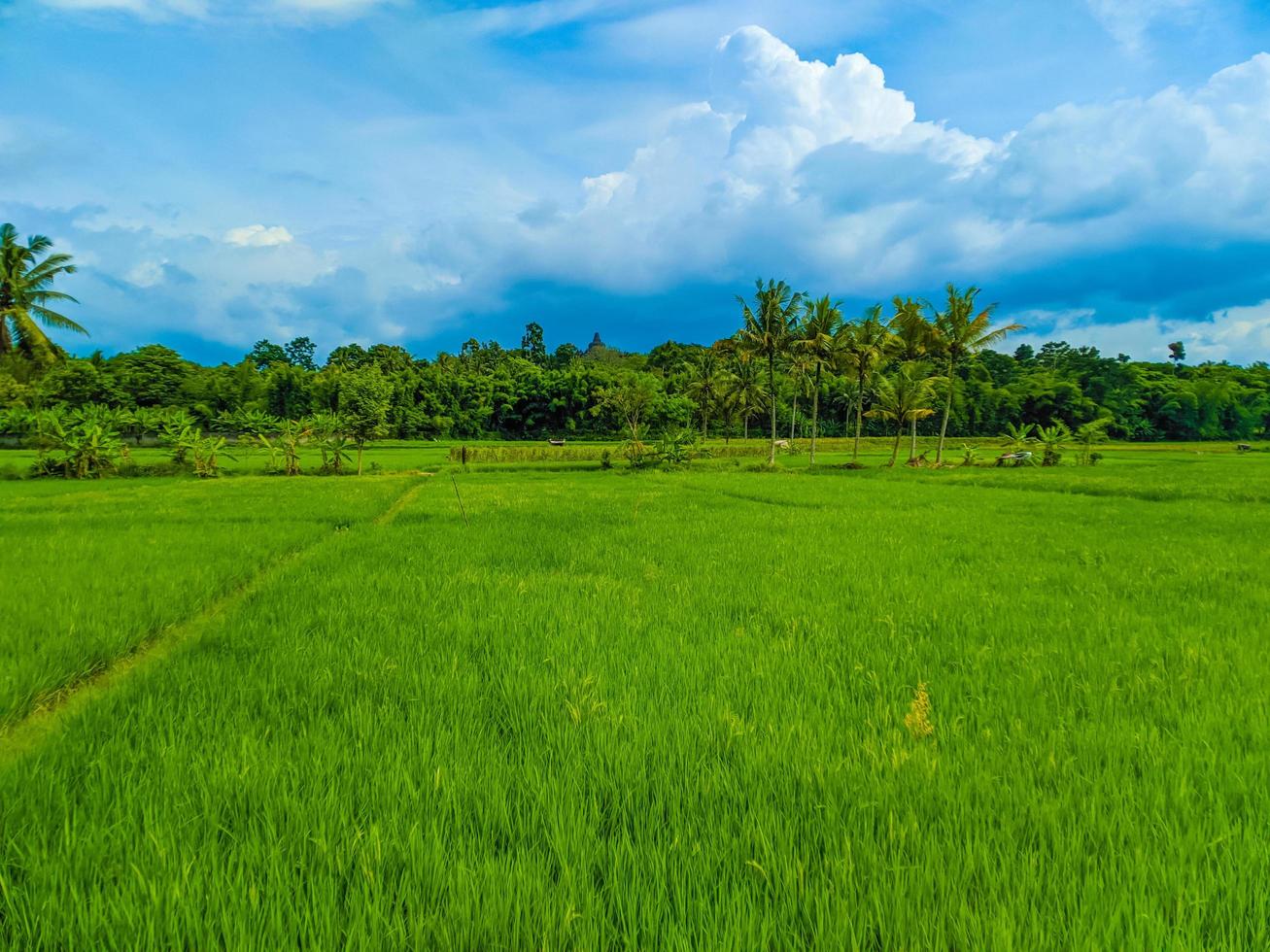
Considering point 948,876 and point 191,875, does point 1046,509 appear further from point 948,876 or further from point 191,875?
point 191,875

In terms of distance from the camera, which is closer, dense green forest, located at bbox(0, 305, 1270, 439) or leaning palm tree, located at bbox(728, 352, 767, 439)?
dense green forest, located at bbox(0, 305, 1270, 439)

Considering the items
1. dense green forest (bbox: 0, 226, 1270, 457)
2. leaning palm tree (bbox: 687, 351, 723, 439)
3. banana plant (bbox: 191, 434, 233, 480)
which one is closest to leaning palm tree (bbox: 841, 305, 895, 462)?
dense green forest (bbox: 0, 226, 1270, 457)

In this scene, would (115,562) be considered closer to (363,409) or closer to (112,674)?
(112,674)

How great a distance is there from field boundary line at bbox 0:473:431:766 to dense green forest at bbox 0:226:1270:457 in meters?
34.0

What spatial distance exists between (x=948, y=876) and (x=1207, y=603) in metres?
5.59

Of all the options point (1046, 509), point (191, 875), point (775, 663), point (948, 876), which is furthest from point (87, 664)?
point (1046, 509)

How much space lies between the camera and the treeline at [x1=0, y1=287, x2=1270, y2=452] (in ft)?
176

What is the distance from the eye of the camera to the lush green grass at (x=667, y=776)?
5.43 ft

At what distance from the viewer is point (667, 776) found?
2.41 meters

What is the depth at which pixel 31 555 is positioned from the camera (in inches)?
293

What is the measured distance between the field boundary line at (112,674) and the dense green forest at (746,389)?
34.0 m

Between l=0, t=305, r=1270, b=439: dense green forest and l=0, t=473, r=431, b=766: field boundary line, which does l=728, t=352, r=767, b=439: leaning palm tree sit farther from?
l=0, t=473, r=431, b=766: field boundary line

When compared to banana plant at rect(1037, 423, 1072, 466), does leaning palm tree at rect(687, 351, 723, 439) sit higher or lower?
higher

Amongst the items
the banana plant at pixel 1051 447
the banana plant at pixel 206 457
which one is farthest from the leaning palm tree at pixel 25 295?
the banana plant at pixel 1051 447
